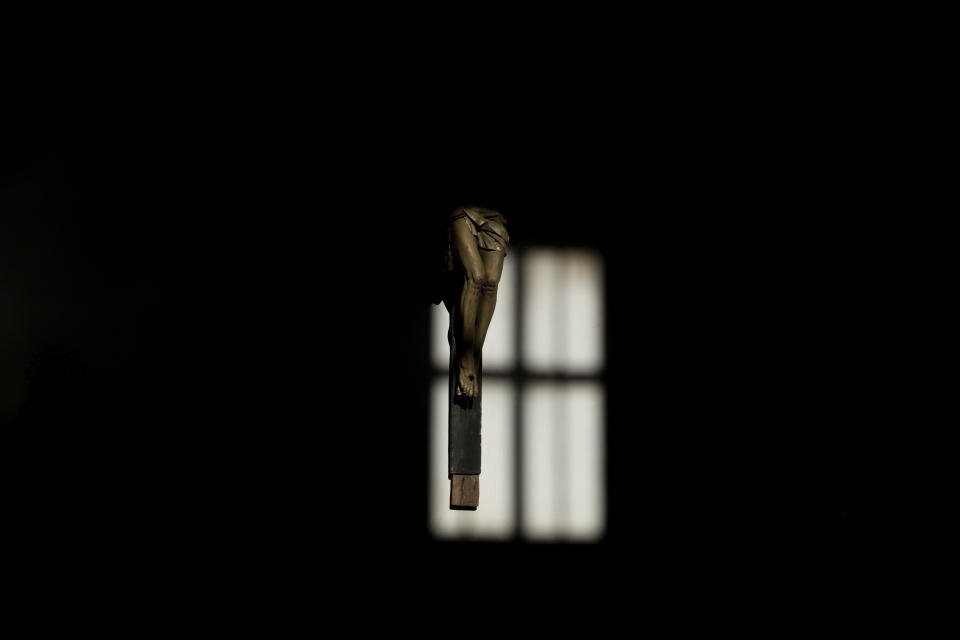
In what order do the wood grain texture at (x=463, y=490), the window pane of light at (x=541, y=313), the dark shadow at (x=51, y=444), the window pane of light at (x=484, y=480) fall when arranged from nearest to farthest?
1. the wood grain texture at (x=463, y=490)
2. the dark shadow at (x=51, y=444)
3. the window pane of light at (x=484, y=480)
4. the window pane of light at (x=541, y=313)

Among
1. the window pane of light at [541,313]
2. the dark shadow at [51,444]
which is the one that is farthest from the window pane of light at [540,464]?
the dark shadow at [51,444]

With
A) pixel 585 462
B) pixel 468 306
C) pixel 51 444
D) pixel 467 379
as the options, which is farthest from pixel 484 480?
pixel 51 444

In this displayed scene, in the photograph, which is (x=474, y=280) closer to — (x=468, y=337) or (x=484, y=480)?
(x=468, y=337)

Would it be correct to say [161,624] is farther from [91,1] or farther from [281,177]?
[91,1]

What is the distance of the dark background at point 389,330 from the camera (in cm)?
402

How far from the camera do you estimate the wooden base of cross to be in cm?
340

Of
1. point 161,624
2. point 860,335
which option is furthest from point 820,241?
point 161,624

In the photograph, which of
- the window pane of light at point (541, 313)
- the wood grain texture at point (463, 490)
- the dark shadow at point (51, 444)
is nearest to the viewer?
the wood grain texture at point (463, 490)

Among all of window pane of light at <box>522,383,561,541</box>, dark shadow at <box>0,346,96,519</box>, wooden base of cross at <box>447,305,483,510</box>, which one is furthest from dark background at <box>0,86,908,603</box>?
wooden base of cross at <box>447,305,483,510</box>

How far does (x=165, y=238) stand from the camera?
13.6ft

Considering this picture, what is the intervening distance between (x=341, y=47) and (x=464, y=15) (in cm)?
49

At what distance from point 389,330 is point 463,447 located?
2.83ft

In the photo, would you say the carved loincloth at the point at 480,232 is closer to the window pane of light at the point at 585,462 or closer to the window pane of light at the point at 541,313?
the window pane of light at the point at 541,313

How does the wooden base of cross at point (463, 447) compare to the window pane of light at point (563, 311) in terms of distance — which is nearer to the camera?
the wooden base of cross at point (463, 447)
